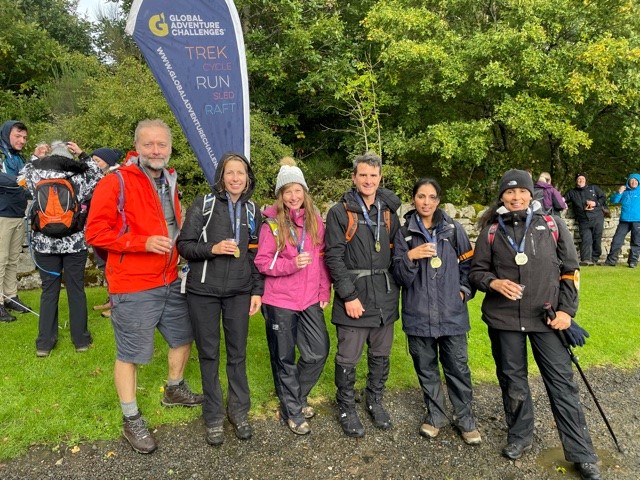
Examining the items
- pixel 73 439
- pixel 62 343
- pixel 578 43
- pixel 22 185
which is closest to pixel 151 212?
pixel 73 439

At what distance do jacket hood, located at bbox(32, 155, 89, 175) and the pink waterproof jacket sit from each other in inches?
100

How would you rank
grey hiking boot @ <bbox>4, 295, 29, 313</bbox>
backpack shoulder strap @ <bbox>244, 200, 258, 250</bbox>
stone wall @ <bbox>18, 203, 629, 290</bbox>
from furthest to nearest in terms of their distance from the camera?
stone wall @ <bbox>18, 203, 629, 290</bbox> → grey hiking boot @ <bbox>4, 295, 29, 313</bbox> → backpack shoulder strap @ <bbox>244, 200, 258, 250</bbox>

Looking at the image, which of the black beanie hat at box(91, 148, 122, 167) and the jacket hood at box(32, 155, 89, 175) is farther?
the black beanie hat at box(91, 148, 122, 167)

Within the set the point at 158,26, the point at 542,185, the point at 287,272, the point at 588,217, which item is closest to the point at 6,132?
the point at 158,26

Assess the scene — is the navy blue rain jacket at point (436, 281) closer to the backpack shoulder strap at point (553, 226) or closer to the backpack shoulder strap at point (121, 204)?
the backpack shoulder strap at point (553, 226)

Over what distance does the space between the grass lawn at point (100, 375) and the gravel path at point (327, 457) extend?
209 millimetres

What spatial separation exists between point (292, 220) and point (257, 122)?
290 inches

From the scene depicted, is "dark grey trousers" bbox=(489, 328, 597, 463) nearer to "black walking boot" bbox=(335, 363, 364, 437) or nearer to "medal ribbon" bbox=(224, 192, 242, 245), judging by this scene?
"black walking boot" bbox=(335, 363, 364, 437)

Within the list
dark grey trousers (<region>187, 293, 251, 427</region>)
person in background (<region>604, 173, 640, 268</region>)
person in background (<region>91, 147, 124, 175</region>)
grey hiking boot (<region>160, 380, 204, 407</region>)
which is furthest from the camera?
person in background (<region>604, 173, 640, 268</region>)

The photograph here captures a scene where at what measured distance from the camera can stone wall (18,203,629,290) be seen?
8031 millimetres

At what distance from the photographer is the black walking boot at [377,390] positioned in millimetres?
3926

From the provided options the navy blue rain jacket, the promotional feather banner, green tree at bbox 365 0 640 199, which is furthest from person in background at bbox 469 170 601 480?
green tree at bbox 365 0 640 199

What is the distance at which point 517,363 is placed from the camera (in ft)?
11.6

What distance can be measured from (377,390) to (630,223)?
35.1 feet
